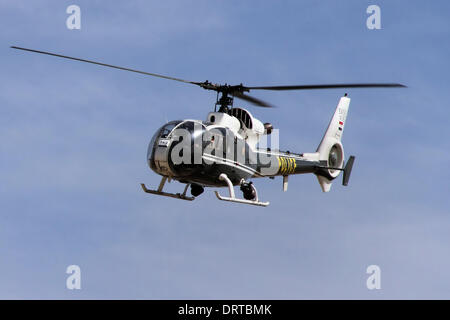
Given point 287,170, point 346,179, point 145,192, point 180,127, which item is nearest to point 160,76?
point 180,127

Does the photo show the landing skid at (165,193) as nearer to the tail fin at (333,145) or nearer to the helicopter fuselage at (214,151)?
the helicopter fuselage at (214,151)

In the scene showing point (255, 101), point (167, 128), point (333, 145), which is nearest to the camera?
point (167, 128)

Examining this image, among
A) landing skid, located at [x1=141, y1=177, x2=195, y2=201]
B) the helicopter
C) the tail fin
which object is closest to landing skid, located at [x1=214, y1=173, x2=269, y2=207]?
the helicopter

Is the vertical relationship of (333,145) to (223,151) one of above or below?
above

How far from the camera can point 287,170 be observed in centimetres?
3344

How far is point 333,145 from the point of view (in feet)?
123

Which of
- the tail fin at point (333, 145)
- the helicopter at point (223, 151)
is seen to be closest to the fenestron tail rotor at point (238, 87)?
the helicopter at point (223, 151)

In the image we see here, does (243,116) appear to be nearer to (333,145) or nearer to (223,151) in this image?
(223,151)

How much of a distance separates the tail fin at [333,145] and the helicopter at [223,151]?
1625mm

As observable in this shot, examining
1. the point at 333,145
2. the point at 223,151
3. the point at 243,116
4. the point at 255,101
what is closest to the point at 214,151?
the point at 223,151

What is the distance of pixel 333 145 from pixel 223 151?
32.6ft

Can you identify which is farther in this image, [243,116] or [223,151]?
[243,116]

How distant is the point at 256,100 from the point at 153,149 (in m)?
4.68

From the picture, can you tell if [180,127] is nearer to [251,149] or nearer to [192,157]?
[192,157]
